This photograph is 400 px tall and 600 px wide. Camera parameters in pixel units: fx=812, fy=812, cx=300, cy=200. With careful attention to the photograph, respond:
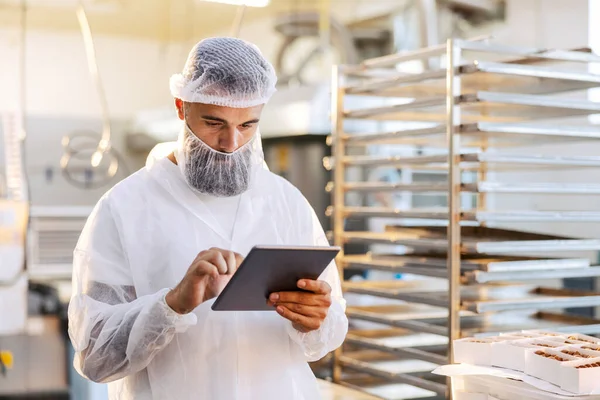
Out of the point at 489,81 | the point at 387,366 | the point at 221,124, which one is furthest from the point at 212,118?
the point at 387,366

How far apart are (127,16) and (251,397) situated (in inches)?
241

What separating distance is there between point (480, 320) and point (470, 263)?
1.69ft

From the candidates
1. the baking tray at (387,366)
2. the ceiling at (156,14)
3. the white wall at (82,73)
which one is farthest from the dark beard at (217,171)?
the white wall at (82,73)

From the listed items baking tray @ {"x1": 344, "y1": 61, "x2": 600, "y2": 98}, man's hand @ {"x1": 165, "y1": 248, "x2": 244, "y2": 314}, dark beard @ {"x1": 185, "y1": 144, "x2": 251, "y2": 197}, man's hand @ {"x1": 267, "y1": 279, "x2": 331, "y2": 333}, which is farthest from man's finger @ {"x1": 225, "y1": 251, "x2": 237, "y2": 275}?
baking tray @ {"x1": 344, "y1": 61, "x2": 600, "y2": 98}

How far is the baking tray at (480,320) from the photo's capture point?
2.52m

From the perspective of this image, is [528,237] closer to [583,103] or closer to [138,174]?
[583,103]

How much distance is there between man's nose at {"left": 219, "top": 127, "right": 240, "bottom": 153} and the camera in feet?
5.95

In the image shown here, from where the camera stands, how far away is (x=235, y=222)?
1.90 m

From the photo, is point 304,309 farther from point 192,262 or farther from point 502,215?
point 502,215

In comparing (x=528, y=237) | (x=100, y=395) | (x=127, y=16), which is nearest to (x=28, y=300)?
(x=100, y=395)

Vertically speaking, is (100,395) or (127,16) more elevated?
(127,16)

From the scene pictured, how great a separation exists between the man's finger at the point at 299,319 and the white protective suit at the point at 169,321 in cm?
8

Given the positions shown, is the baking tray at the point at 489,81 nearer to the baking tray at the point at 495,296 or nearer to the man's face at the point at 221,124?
the baking tray at the point at 495,296

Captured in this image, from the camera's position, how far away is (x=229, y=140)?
71.5 inches
